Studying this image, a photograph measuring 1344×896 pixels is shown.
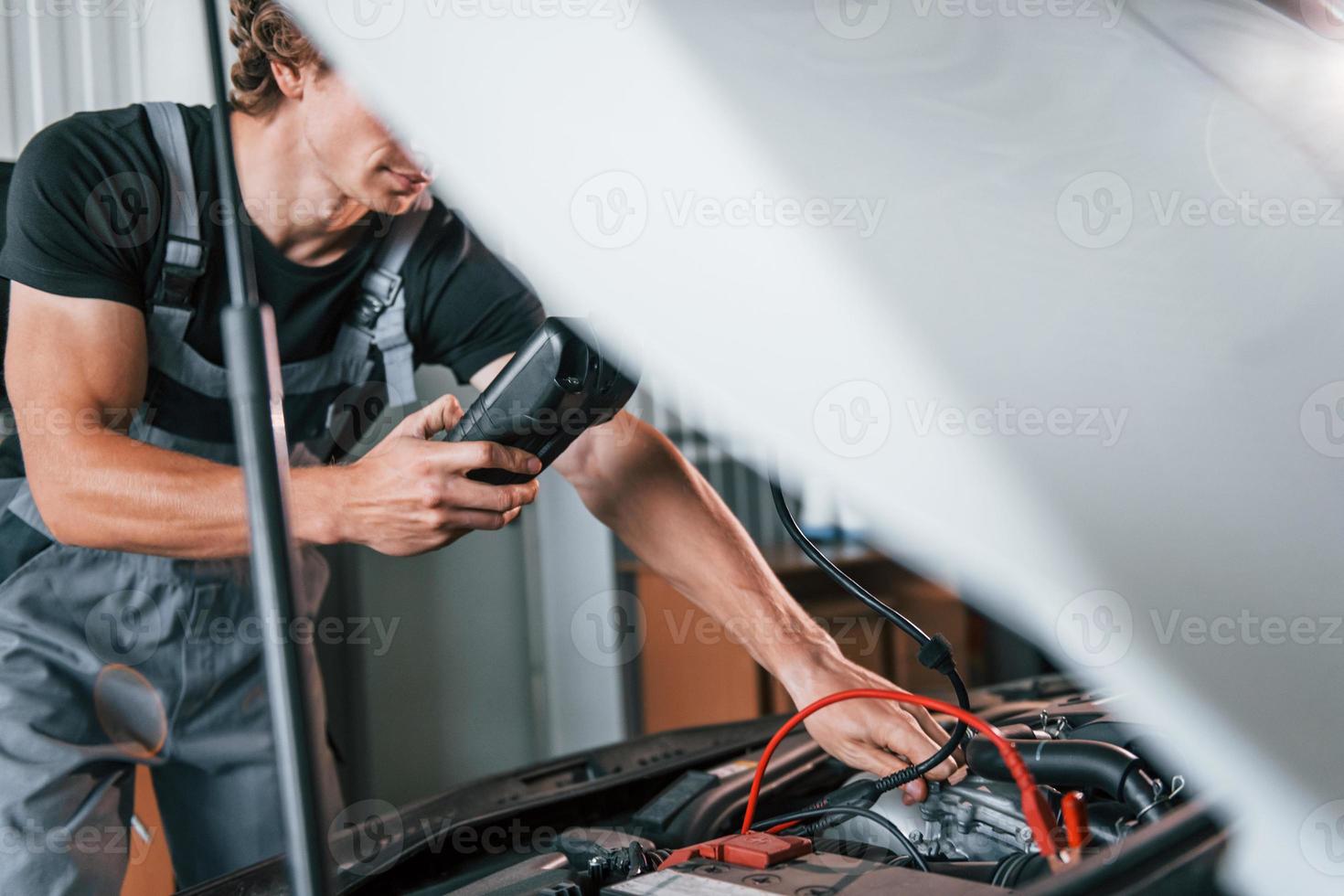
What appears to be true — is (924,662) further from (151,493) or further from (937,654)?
(151,493)

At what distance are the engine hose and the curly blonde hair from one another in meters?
0.94

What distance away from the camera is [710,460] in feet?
9.98

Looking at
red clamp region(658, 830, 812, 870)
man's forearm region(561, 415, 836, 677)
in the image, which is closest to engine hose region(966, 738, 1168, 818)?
red clamp region(658, 830, 812, 870)

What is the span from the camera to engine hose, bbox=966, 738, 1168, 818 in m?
0.66

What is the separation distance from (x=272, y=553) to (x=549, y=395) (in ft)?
1.02

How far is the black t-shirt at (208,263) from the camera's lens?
994mm

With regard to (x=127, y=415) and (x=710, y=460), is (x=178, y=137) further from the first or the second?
(x=710, y=460)

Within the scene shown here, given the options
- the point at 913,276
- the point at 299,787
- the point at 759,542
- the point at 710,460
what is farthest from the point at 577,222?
the point at 759,542

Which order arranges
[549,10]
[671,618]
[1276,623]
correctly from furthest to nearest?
1. [671,618]
2. [549,10]
3. [1276,623]

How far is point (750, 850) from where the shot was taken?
628mm

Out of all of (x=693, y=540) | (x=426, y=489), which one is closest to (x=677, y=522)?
(x=693, y=540)

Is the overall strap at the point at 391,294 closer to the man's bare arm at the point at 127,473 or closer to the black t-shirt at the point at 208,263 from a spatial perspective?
the black t-shirt at the point at 208,263

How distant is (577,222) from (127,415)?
50 centimetres

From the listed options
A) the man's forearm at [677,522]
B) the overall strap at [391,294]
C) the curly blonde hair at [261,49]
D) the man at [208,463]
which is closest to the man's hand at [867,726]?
the man at [208,463]
